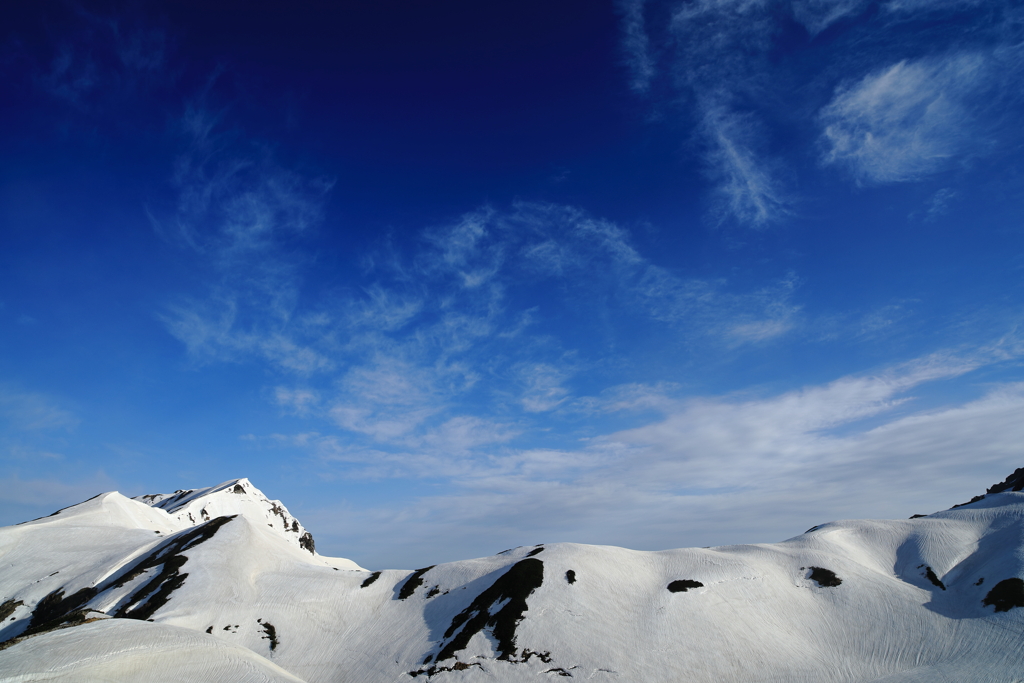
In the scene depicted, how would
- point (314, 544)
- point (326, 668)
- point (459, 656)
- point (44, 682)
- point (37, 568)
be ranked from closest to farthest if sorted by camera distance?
point (44, 682) < point (459, 656) < point (326, 668) < point (37, 568) < point (314, 544)

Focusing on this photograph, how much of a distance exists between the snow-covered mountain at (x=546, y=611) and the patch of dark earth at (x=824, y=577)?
0.89 ft

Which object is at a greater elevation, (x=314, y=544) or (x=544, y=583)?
(x=314, y=544)

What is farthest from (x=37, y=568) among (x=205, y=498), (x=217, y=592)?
(x=205, y=498)

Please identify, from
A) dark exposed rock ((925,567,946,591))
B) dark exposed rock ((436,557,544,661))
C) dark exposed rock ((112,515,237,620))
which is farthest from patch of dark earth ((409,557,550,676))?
dark exposed rock ((925,567,946,591))

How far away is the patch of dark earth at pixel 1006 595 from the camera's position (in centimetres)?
5988

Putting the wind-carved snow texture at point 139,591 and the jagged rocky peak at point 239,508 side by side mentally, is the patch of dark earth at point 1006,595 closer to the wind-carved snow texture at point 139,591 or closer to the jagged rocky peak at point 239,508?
the wind-carved snow texture at point 139,591

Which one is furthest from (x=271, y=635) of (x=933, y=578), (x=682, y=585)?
(x=933, y=578)

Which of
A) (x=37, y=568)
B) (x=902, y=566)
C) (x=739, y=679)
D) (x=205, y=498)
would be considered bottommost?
(x=739, y=679)

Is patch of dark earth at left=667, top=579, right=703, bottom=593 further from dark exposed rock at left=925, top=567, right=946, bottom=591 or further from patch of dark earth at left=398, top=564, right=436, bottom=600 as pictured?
patch of dark earth at left=398, top=564, right=436, bottom=600

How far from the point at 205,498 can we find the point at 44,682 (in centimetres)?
15553

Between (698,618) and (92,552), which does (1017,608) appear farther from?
(92,552)

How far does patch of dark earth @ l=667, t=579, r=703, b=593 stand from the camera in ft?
246

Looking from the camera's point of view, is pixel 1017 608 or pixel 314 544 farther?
pixel 314 544

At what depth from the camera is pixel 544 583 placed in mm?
74688
